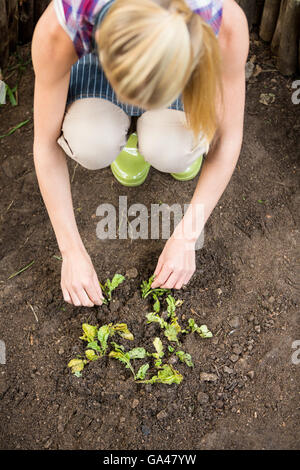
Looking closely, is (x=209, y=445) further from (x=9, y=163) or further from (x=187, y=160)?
(x=9, y=163)

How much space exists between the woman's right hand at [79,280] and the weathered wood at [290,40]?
152 centimetres

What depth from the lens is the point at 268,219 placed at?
2.42 m

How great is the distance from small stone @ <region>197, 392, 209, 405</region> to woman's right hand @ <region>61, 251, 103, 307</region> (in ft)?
1.70

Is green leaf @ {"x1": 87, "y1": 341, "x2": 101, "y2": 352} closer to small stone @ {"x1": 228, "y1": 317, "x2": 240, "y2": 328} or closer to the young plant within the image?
the young plant

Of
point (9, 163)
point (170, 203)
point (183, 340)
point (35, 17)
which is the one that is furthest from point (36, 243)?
point (35, 17)

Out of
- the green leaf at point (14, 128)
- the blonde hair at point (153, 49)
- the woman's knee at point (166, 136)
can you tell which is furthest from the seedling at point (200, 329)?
the green leaf at point (14, 128)

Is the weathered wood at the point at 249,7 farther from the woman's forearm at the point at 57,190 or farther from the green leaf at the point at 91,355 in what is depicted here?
the green leaf at the point at 91,355

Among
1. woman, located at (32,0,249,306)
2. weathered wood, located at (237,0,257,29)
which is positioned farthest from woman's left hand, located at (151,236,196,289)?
weathered wood, located at (237,0,257,29)

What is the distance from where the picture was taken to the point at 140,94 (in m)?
1.27

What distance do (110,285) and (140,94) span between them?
1.05 meters

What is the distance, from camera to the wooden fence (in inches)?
102

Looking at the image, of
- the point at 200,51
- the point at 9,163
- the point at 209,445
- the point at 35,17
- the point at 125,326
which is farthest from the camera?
the point at 35,17

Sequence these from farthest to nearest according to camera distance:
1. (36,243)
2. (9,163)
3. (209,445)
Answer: (9,163)
(36,243)
(209,445)

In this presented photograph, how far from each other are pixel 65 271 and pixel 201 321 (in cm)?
60
